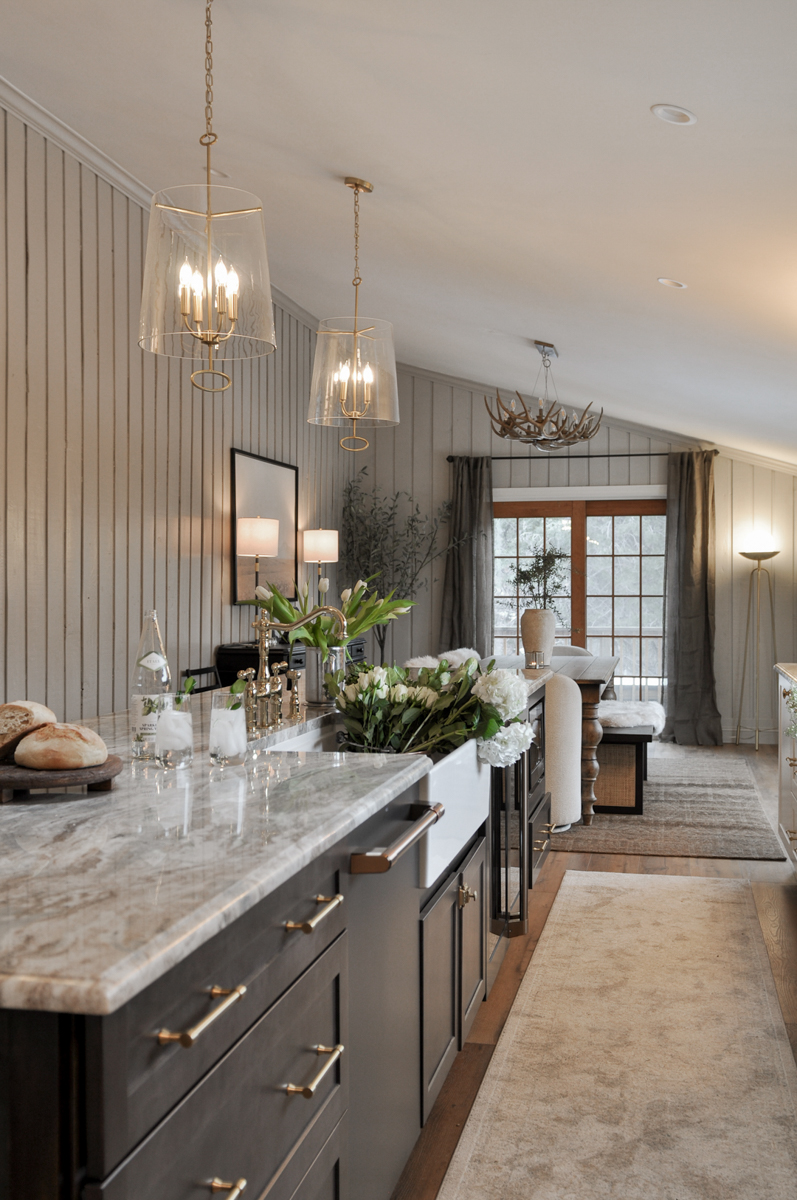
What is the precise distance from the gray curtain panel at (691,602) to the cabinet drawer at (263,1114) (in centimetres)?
683

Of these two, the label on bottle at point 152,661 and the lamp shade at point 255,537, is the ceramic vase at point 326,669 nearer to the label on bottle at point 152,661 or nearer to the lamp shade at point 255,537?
the label on bottle at point 152,661

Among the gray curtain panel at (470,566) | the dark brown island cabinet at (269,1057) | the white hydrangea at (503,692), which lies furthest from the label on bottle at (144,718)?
the gray curtain panel at (470,566)

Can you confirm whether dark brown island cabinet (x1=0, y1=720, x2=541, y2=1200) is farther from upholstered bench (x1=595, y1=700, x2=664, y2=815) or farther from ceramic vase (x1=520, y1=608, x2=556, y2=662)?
upholstered bench (x1=595, y1=700, x2=664, y2=815)

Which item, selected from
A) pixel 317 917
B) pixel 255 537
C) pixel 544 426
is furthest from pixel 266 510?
pixel 317 917

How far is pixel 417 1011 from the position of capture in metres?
1.96

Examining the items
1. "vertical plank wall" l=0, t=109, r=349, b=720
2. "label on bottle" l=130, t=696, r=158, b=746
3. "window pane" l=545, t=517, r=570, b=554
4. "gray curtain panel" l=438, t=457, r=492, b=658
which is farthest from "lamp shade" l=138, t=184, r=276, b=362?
"window pane" l=545, t=517, r=570, b=554

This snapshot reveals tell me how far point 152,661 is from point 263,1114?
978 millimetres

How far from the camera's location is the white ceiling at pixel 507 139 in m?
2.33

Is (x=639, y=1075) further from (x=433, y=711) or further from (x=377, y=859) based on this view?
(x=377, y=859)

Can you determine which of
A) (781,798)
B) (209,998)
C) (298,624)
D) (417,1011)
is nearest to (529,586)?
(781,798)

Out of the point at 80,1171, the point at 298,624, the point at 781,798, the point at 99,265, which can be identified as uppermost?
the point at 99,265

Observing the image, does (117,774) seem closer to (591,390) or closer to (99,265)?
(99,265)

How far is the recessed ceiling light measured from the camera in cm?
249

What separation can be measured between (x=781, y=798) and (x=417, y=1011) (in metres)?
3.04
